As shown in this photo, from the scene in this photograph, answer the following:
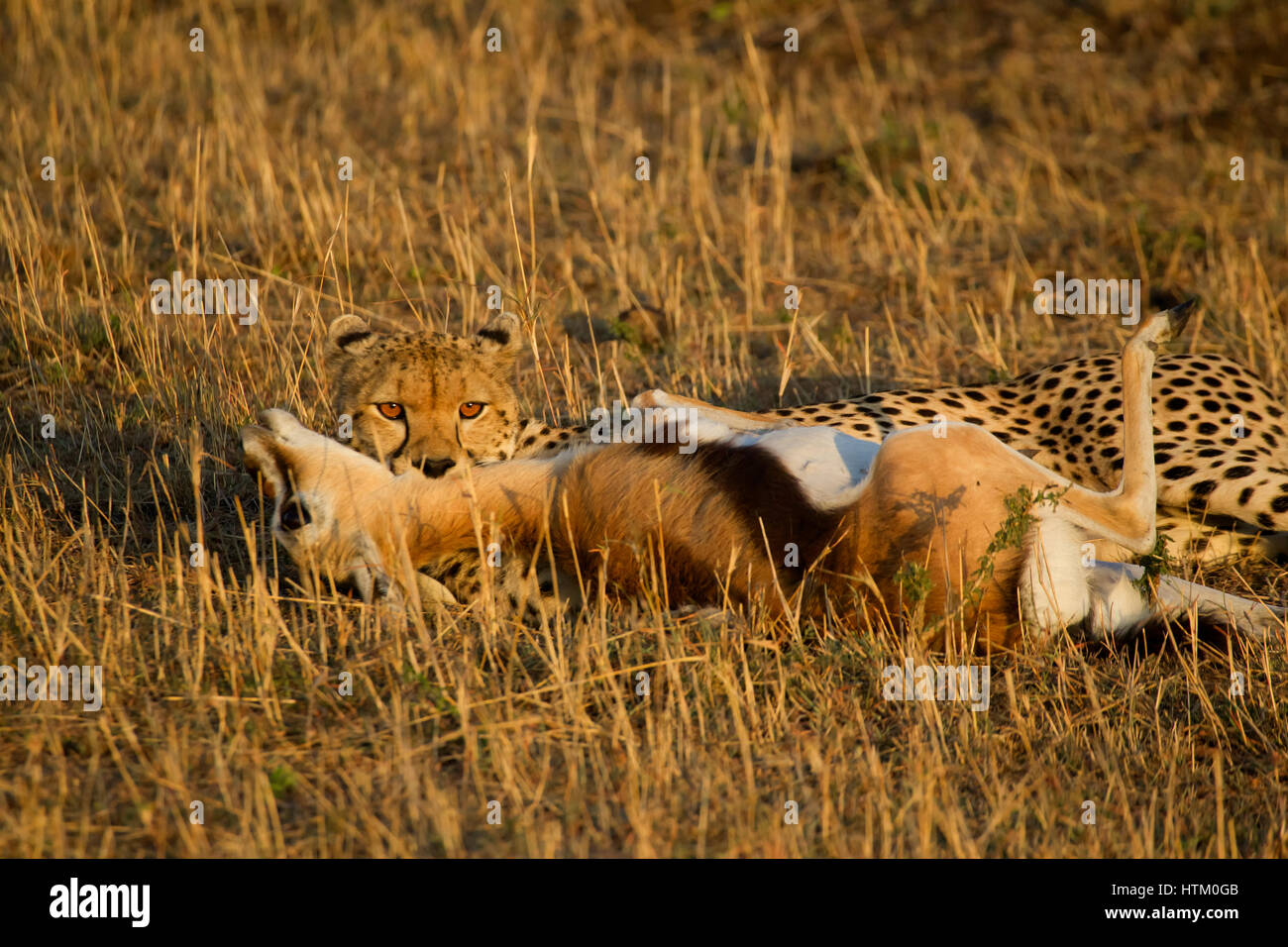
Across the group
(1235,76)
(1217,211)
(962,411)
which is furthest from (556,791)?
(1235,76)

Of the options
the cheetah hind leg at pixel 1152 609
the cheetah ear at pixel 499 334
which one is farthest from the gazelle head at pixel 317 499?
the cheetah hind leg at pixel 1152 609

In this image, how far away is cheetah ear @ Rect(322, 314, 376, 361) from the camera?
12.7 feet

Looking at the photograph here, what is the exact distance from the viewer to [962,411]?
14.2ft

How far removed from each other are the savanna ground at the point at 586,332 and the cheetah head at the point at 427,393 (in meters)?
0.38

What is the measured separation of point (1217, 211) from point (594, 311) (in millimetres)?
3281

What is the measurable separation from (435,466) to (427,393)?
0.27m

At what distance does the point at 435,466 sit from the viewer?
138 inches

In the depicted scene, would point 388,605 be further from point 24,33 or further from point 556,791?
point 24,33

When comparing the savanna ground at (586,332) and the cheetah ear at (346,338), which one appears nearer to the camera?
the savanna ground at (586,332)

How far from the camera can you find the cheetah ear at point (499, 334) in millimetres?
3957

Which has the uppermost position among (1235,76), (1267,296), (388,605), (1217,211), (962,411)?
(1235,76)

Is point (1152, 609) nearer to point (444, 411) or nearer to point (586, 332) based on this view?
point (444, 411)

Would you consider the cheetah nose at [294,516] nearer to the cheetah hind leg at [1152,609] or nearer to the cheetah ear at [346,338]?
the cheetah ear at [346,338]

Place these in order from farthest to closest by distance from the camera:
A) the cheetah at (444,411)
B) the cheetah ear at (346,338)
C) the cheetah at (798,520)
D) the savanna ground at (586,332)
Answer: the cheetah ear at (346,338) → the cheetah at (444,411) → the cheetah at (798,520) → the savanna ground at (586,332)
